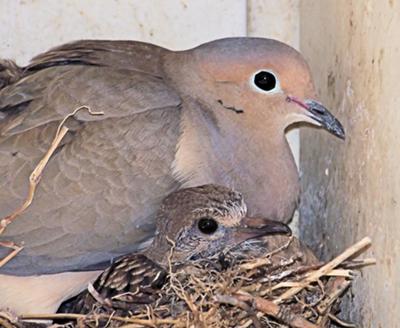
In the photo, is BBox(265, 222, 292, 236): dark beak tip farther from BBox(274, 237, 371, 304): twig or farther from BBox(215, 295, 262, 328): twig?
BBox(215, 295, 262, 328): twig

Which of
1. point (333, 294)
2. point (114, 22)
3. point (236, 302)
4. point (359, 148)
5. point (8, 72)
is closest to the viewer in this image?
point (236, 302)

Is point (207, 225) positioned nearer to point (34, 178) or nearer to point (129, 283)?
point (129, 283)

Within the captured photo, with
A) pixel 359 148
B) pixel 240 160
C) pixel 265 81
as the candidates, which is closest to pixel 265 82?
pixel 265 81

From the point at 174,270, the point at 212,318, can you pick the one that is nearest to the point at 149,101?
the point at 174,270

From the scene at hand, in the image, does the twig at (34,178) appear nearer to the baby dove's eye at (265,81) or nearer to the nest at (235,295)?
the nest at (235,295)

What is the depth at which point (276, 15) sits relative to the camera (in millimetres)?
4047

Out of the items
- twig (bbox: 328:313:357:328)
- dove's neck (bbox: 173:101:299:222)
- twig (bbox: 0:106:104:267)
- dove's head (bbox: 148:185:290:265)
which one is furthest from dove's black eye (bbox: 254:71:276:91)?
twig (bbox: 328:313:357:328)

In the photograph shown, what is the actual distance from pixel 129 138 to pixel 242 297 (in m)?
0.61

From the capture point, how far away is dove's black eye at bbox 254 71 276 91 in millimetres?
3510

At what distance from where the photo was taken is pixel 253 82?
→ 11.6ft

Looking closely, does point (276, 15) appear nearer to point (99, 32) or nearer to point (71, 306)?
point (99, 32)

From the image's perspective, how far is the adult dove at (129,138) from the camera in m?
3.31

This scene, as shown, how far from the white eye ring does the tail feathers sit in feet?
2.24

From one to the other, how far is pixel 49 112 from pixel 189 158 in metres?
0.40
